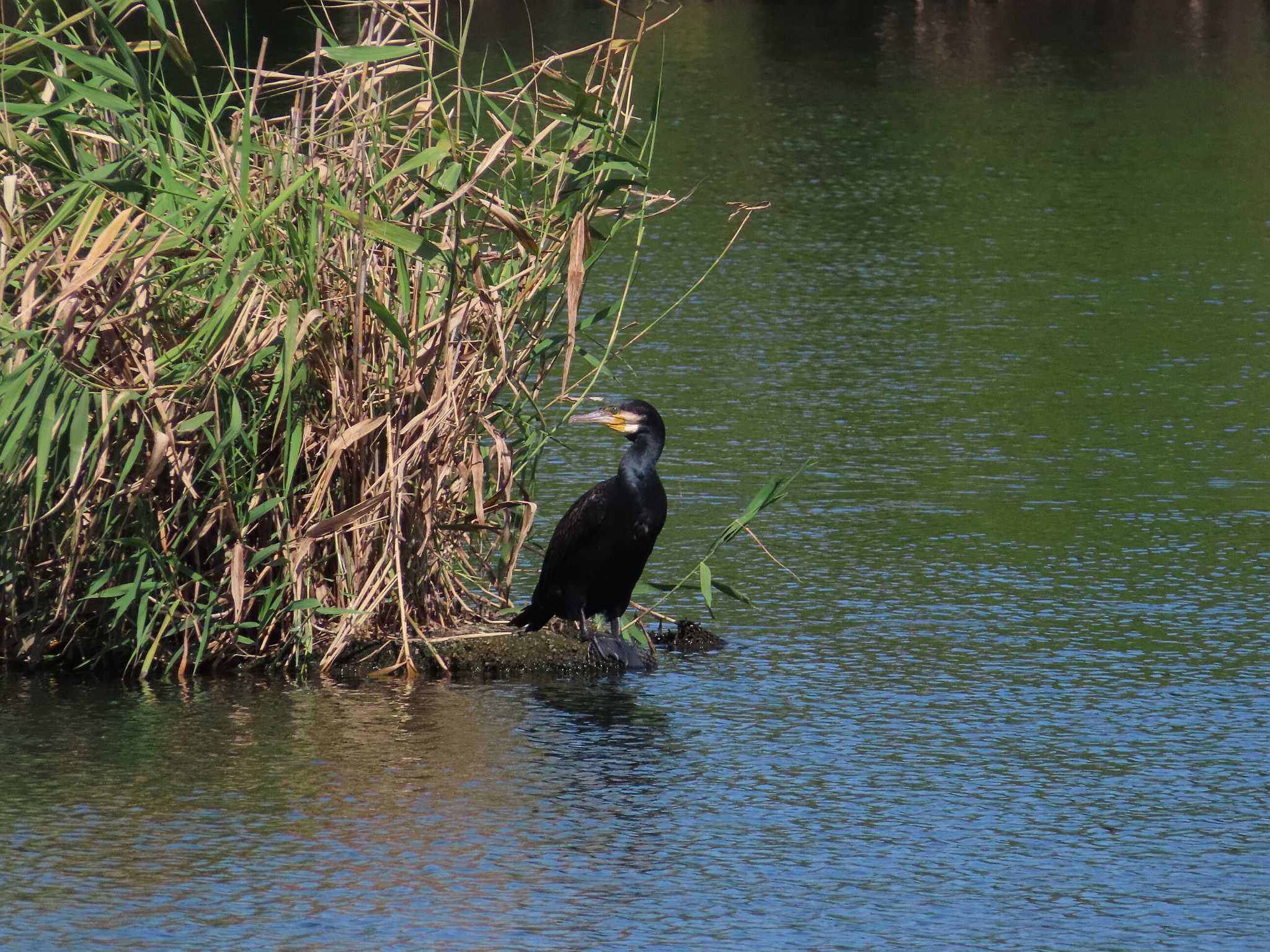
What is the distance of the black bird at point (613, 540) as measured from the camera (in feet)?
23.4

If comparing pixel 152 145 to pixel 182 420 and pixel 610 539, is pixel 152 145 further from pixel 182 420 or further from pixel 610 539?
pixel 610 539

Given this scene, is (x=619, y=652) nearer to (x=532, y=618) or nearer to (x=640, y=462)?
(x=532, y=618)

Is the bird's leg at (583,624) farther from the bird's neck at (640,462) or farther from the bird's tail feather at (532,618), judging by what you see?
the bird's neck at (640,462)

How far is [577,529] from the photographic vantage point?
7176mm

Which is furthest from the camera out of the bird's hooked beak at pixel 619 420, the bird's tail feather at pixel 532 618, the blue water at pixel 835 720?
the bird's tail feather at pixel 532 618

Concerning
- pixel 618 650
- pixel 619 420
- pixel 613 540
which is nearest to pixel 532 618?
pixel 618 650

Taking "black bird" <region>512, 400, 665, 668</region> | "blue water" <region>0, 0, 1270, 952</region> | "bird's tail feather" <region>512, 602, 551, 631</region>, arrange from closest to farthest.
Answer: "blue water" <region>0, 0, 1270, 952</region>, "black bird" <region>512, 400, 665, 668</region>, "bird's tail feather" <region>512, 602, 551, 631</region>

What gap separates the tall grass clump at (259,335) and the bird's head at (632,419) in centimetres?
24

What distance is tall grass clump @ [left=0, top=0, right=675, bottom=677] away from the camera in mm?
6727

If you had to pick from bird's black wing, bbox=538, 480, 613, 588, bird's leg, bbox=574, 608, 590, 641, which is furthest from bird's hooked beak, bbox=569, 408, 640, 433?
bird's leg, bbox=574, 608, 590, 641

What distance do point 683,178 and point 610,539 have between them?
1294cm

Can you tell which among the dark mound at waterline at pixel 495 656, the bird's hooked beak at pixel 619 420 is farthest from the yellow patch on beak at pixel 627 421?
the dark mound at waterline at pixel 495 656

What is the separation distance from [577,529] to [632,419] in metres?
0.39

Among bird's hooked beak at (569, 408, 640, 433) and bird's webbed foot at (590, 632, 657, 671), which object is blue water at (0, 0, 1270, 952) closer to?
bird's webbed foot at (590, 632, 657, 671)
